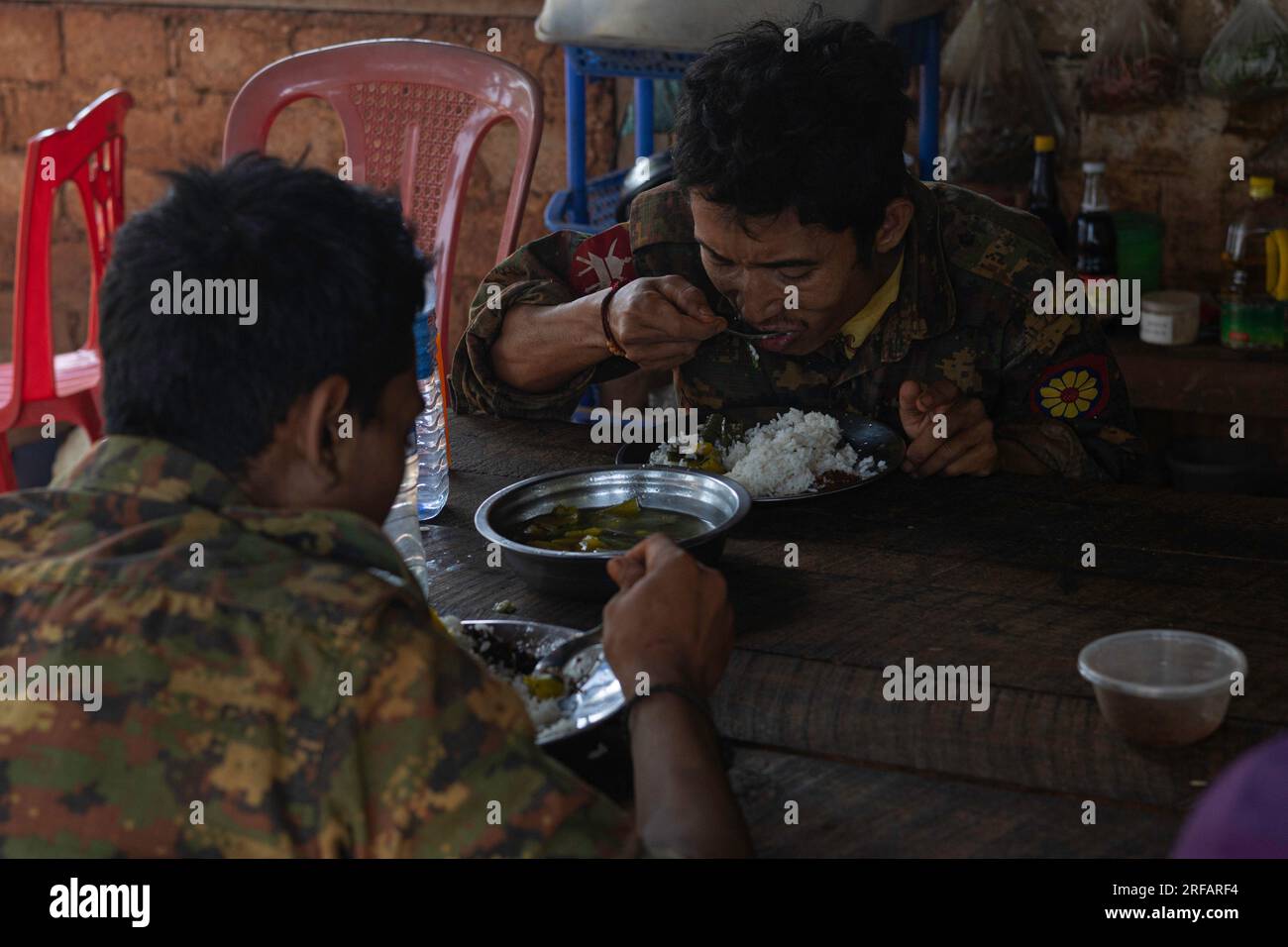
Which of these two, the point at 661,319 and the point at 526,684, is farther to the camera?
the point at 661,319

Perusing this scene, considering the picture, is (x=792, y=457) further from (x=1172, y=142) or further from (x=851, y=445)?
(x=1172, y=142)

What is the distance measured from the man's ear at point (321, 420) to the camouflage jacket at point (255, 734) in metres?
0.14

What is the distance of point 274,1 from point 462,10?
2.37ft

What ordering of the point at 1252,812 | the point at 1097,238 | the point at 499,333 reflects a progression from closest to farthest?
the point at 1252,812 < the point at 499,333 < the point at 1097,238

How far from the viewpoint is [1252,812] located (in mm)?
592

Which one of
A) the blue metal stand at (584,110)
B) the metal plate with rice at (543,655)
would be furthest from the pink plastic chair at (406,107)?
the metal plate with rice at (543,655)

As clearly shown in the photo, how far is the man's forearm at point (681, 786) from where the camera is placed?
1.08 m

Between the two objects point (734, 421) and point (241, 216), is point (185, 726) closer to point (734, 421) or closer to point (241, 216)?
point (241, 216)

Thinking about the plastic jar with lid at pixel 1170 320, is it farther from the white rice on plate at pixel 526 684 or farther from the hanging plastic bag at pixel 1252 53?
the white rice on plate at pixel 526 684

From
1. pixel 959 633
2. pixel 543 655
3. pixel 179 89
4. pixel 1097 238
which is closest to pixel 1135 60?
pixel 1097 238

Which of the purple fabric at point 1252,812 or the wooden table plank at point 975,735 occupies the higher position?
the purple fabric at point 1252,812

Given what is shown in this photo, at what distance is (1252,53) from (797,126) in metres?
1.95
